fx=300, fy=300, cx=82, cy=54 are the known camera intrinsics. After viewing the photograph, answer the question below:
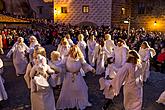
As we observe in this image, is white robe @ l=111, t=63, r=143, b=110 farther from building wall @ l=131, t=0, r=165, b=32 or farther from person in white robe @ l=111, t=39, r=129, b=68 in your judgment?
building wall @ l=131, t=0, r=165, b=32

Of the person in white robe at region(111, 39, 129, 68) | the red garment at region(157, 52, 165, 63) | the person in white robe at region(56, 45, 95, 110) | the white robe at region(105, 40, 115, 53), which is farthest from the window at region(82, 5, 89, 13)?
the person in white robe at region(56, 45, 95, 110)

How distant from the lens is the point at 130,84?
8.08 metres

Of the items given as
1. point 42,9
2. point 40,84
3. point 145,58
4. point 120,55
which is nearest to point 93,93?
point 120,55

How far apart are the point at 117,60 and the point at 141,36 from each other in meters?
9.69

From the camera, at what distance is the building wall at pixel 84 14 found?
40094 millimetres

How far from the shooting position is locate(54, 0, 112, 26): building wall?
4009 cm

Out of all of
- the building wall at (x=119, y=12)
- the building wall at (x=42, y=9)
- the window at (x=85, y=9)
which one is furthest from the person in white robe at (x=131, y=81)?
the building wall at (x=42, y=9)

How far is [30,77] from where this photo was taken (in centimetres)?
798

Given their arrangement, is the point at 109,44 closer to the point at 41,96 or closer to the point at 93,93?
the point at 93,93

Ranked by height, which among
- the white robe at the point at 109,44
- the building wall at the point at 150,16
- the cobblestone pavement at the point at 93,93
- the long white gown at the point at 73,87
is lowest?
the cobblestone pavement at the point at 93,93

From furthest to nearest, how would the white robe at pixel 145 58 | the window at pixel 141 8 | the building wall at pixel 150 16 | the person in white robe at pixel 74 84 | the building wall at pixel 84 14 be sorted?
the window at pixel 141 8, the building wall at pixel 150 16, the building wall at pixel 84 14, the white robe at pixel 145 58, the person in white robe at pixel 74 84

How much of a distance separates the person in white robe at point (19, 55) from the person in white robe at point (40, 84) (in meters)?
6.59

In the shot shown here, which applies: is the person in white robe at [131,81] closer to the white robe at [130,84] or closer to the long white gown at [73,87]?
the white robe at [130,84]

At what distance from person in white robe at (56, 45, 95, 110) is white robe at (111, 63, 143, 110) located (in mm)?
1332
